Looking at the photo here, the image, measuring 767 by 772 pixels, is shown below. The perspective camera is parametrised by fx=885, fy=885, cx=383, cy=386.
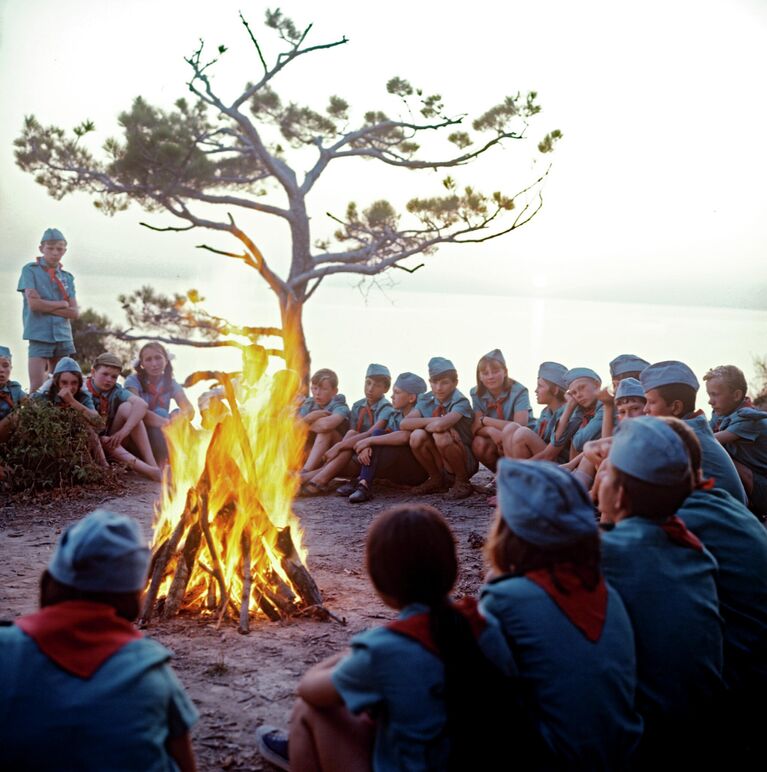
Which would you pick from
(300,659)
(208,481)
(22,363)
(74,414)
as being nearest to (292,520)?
(208,481)

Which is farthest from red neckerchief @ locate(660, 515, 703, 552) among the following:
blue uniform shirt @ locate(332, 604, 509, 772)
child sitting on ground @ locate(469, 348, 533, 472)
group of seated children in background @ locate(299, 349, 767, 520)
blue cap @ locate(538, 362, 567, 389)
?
child sitting on ground @ locate(469, 348, 533, 472)

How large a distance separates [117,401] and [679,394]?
6638mm

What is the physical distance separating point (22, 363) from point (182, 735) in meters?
11.2

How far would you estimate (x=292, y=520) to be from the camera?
18.6 ft

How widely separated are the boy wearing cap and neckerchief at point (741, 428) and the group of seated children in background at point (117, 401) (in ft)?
17.6

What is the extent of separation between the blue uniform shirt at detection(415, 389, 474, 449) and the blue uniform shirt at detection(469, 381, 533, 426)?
0.46ft

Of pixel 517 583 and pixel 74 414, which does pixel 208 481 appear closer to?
pixel 517 583

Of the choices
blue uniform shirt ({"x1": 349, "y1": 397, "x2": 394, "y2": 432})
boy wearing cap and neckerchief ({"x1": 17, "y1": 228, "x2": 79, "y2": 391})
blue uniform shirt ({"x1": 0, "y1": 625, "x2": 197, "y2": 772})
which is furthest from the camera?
boy wearing cap and neckerchief ({"x1": 17, "y1": 228, "x2": 79, "y2": 391})

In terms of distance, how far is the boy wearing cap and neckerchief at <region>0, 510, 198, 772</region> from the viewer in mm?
2252

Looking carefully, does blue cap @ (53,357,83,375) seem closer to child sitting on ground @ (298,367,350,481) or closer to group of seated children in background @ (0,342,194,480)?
group of seated children in background @ (0,342,194,480)

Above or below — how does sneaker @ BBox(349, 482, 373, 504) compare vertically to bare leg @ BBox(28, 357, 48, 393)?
below

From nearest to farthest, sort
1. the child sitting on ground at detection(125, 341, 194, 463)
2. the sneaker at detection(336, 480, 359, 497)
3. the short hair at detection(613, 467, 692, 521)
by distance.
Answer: the short hair at detection(613, 467, 692, 521) → the sneaker at detection(336, 480, 359, 497) → the child sitting on ground at detection(125, 341, 194, 463)

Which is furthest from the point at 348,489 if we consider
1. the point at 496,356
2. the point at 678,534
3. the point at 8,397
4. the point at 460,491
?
the point at 678,534

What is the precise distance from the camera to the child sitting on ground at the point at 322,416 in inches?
381
